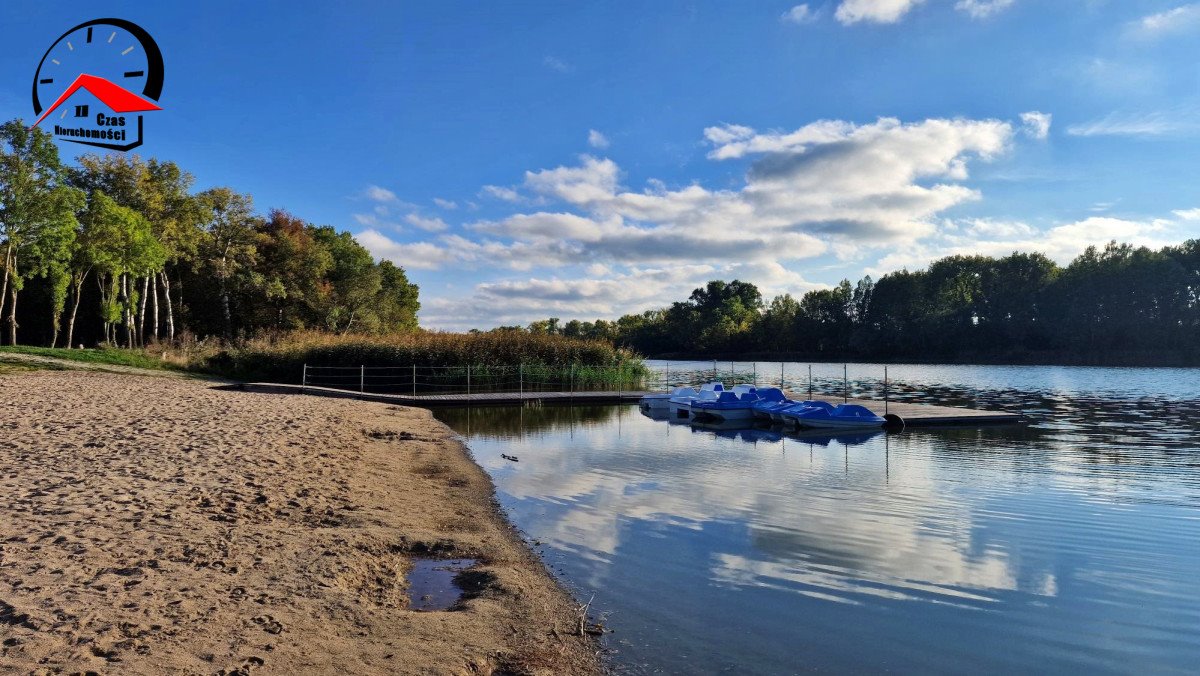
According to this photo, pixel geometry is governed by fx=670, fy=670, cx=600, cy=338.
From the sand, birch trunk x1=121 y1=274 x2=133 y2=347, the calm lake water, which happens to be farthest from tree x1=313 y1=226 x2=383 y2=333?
the sand

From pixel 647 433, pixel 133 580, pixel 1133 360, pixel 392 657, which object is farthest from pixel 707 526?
pixel 1133 360

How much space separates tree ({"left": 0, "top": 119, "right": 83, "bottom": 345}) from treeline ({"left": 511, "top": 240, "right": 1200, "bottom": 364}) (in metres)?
38.0

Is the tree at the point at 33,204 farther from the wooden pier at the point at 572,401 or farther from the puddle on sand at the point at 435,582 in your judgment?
the puddle on sand at the point at 435,582

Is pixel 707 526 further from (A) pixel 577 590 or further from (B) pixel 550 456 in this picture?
(B) pixel 550 456

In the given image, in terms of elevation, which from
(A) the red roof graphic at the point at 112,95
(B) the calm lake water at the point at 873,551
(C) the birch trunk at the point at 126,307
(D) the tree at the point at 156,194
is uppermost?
(D) the tree at the point at 156,194

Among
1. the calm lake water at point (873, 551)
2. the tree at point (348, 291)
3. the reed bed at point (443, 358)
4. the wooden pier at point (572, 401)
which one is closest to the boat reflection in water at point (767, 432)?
the calm lake water at point (873, 551)

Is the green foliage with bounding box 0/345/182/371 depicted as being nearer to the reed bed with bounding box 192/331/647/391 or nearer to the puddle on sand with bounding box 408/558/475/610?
the reed bed with bounding box 192/331/647/391

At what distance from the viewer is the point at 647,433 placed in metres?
19.1

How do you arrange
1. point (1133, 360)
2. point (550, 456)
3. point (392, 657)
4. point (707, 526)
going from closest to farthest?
point (392, 657)
point (707, 526)
point (550, 456)
point (1133, 360)

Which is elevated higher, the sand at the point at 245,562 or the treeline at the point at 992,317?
the treeline at the point at 992,317

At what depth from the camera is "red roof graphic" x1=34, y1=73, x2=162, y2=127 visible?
36.6 feet

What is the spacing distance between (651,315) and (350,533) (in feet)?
487

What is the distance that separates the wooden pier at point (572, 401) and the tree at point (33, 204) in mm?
12358

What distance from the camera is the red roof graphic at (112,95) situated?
1116cm
